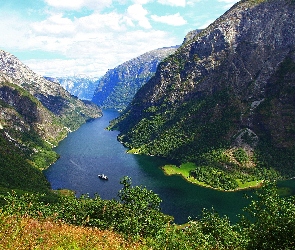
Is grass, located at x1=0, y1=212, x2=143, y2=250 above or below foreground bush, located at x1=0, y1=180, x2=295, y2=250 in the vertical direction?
above

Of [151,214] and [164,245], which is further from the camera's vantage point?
[151,214]

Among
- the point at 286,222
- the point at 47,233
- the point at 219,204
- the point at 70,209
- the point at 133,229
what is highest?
the point at 47,233

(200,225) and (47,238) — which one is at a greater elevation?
(47,238)

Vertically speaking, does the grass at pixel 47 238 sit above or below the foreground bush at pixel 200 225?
above

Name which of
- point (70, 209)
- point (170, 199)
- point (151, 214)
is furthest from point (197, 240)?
point (170, 199)

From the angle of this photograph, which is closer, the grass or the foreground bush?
the grass

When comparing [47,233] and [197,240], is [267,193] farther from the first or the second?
[47,233]

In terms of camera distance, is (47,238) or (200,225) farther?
(200,225)

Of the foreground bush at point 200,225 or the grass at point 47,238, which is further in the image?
the foreground bush at point 200,225
